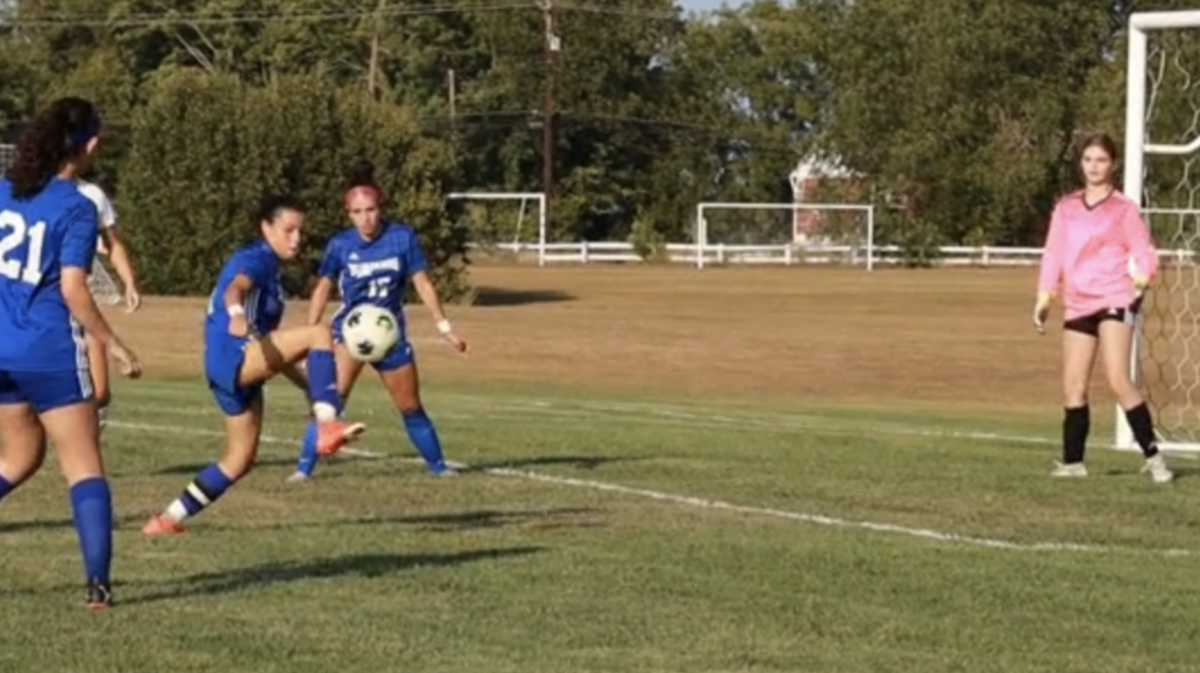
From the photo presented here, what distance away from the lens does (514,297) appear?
215 feet

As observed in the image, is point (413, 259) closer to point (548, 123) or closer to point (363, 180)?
point (363, 180)

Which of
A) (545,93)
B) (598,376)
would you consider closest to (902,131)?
(545,93)

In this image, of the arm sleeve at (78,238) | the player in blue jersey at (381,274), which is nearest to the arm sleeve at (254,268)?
the player in blue jersey at (381,274)

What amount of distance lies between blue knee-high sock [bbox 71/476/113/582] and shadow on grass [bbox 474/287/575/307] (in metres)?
50.8

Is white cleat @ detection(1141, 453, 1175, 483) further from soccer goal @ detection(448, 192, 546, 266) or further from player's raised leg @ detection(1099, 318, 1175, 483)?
soccer goal @ detection(448, 192, 546, 266)

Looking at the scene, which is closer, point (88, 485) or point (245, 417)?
point (88, 485)

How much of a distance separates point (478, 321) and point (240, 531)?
3810cm

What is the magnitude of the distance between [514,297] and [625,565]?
54.4 meters

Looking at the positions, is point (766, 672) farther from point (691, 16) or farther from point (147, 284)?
point (691, 16)

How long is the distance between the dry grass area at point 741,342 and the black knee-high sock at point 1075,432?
54.8 ft

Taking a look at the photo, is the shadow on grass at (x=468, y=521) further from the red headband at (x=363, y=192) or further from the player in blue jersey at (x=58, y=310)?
the player in blue jersey at (x=58, y=310)

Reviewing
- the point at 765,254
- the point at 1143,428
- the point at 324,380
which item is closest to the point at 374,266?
the point at 324,380

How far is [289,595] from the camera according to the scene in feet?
33.5

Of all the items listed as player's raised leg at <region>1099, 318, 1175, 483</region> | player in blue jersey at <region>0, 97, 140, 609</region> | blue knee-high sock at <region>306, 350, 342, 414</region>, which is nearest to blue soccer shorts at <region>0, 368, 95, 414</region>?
player in blue jersey at <region>0, 97, 140, 609</region>
